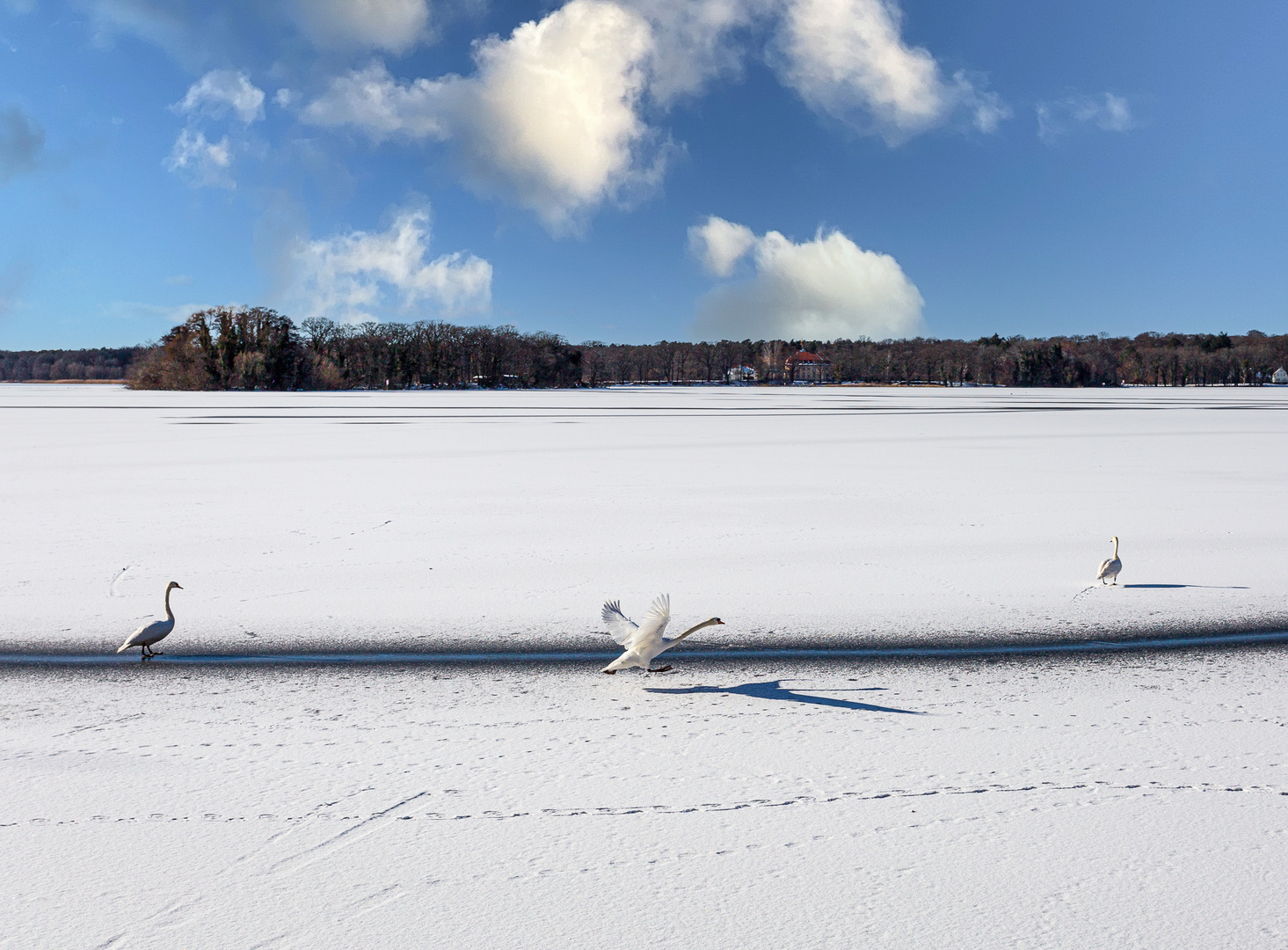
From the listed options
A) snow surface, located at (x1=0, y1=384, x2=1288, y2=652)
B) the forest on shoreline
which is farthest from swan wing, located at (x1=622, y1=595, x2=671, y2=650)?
the forest on shoreline

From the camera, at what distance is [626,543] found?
9.81 metres

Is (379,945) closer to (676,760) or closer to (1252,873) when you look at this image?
(676,760)

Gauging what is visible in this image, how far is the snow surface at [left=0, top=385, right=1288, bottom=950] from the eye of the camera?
3.14 meters

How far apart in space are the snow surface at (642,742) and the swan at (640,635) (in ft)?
0.79

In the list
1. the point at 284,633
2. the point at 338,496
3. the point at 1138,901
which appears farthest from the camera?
the point at 338,496

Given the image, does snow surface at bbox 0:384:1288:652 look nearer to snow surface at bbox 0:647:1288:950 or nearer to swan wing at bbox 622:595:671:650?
swan wing at bbox 622:595:671:650

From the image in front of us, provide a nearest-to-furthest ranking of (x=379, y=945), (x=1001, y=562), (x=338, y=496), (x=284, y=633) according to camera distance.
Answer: (x=379, y=945) < (x=284, y=633) < (x=1001, y=562) < (x=338, y=496)

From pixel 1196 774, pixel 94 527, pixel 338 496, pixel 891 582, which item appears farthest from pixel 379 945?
pixel 338 496

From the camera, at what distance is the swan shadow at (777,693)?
5.05 metres

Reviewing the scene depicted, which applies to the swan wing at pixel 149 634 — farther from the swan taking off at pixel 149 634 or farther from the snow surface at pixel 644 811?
the snow surface at pixel 644 811

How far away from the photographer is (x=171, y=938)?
9.71 ft

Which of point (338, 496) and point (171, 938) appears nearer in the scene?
point (171, 938)

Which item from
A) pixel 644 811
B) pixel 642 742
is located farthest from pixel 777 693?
pixel 644 811

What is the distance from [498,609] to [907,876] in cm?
434
